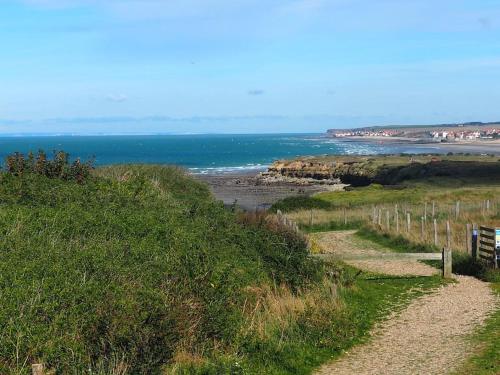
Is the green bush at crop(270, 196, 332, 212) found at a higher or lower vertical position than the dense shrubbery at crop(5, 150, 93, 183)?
lower

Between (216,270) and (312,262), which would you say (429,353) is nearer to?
(216,270)

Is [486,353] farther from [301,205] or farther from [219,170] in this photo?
[219,170]

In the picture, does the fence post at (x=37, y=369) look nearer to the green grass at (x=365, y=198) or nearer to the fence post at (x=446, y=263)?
the fence post at (x=446, y=263)

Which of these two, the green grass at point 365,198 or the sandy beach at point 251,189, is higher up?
the green grass at point 365,198

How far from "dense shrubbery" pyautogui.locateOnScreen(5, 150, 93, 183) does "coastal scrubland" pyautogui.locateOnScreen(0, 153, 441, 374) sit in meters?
1.20

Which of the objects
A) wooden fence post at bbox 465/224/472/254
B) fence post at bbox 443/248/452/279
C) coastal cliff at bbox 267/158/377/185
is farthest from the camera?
coastal cliff at bbox 267/158/377/185

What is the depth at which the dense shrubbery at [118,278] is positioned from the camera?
8008mm

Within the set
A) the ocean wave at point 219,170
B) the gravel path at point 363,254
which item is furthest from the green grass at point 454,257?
the ocean wave at point 219,170

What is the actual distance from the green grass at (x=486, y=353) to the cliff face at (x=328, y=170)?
250ft

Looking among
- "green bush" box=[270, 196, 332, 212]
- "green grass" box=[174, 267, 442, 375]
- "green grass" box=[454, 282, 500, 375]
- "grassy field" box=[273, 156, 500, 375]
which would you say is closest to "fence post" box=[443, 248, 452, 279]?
"grassy field" box=[273, 156, 500, 375]

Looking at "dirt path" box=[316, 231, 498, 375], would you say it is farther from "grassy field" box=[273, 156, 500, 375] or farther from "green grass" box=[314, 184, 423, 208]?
"green grass" box=[314, 184, 423, 208]

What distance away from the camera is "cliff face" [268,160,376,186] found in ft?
299

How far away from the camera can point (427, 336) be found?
38.6 feet

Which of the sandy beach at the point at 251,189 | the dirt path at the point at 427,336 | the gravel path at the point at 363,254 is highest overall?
the dirt path at the point at 427,336
